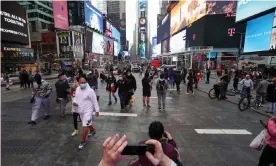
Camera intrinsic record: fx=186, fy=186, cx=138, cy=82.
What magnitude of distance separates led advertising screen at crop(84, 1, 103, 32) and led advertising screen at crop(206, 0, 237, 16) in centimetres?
4601

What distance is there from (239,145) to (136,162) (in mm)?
4534

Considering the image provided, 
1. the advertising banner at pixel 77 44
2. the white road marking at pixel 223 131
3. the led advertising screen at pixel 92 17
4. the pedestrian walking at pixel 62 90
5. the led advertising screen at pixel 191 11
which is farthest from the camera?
the led advertising screen at pixel 92 17

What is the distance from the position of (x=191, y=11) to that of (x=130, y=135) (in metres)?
65.0

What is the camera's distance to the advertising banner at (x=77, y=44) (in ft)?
204

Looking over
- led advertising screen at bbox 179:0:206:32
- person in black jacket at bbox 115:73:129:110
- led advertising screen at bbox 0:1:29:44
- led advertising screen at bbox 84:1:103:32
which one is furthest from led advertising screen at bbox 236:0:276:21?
led advertising screen at bbox 84:1:103:32

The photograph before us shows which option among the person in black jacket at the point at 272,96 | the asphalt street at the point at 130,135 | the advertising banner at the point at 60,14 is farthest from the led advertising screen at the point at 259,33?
the advertising banner at the point at 60,14

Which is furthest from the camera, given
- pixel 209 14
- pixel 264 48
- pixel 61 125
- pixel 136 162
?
pixel 209 14

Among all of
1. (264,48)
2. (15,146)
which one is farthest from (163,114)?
(264,48)

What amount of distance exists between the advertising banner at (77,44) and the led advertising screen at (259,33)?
163 feet

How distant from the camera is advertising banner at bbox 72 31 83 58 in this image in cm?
6216

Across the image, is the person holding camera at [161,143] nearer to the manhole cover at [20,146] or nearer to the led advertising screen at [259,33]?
the manhole cover at [20,146]

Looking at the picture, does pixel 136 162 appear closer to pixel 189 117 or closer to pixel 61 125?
pixel 61 125

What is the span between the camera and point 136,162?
5.81 feet

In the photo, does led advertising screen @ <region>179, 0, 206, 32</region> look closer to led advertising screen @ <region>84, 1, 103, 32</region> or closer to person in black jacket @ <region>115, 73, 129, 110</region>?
led advertising screen @ <region>84, 1, 103, 32</region>
